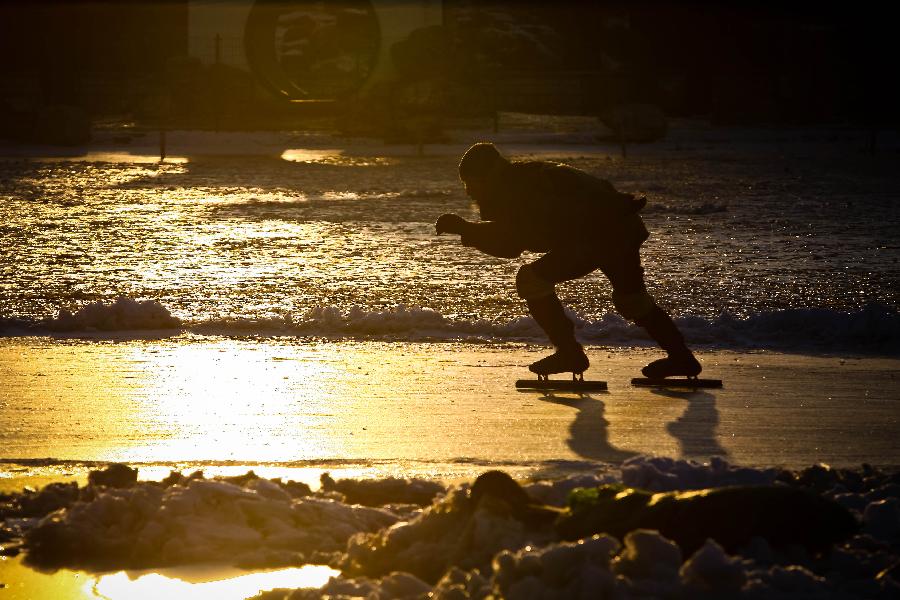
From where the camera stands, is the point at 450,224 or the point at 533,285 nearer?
the point at 450,224

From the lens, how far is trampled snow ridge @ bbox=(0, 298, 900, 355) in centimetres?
1045

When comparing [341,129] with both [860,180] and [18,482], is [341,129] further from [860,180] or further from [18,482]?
[18,482]

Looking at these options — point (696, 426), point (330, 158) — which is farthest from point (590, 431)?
point (330, 158)

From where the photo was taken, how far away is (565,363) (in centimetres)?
883

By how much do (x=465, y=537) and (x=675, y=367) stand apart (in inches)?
150

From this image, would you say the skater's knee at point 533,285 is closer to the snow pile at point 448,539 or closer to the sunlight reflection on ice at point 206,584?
the snow pile at point 448,539

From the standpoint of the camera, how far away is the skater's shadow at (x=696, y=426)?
734cm

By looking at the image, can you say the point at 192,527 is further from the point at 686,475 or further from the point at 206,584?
the point at 686,475

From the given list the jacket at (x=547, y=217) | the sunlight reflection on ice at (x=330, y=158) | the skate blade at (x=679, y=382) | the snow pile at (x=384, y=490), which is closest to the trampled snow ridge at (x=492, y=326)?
the skate blade at (x=679, y=382)

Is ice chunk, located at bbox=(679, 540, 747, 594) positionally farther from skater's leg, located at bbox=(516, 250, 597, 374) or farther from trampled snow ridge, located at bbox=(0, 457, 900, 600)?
skater's leg, located at bbox=(516, 250, 597, 374)

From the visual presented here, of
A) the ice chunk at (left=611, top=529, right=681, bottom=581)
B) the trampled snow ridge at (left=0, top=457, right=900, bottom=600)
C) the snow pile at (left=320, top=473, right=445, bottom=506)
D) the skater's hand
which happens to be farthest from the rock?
the skater's hand

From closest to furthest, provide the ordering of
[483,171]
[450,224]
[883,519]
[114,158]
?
[883,519]
[450,224]
[483,171]
[114,158]

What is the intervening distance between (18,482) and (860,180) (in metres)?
21.0

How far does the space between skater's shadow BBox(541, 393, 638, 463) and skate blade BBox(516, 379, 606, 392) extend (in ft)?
0.17
